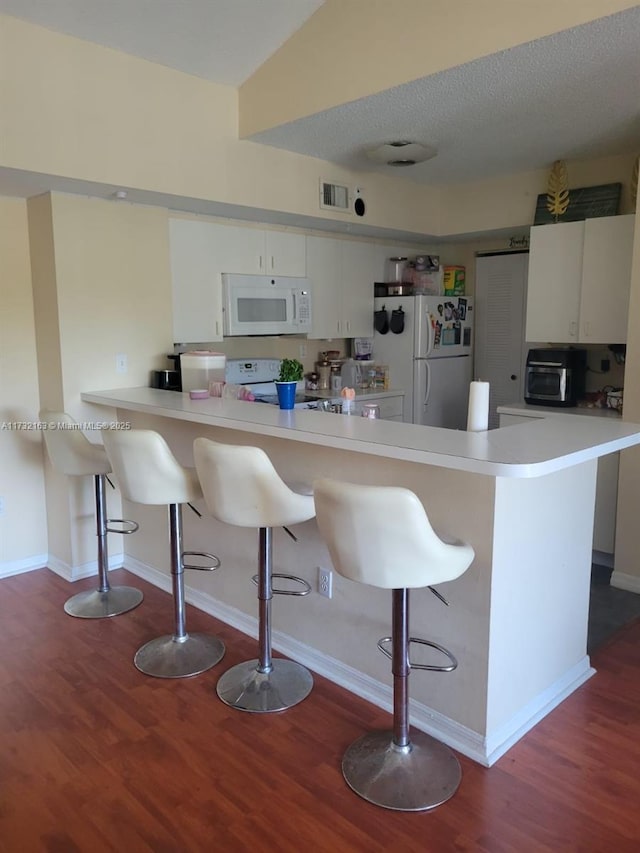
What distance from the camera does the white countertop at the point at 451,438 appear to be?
1.79 m

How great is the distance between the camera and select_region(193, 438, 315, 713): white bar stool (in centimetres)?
225

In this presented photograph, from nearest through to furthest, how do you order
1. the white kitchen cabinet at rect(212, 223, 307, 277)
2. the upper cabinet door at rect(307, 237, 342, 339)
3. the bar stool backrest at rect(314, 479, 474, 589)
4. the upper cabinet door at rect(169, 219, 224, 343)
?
the bar stool backrest at rect(314, 479, 474, 589)
the upper cabinet door at rect(169, 219, 224, 343)
the white kitchen cabinet at rect(212, 223, 307, 277)
the upper cabinet door at rect(307, 237, 342, 339)

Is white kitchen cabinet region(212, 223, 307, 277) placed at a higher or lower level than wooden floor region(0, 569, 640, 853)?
higher

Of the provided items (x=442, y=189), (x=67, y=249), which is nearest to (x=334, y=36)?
(x=67, y=249)

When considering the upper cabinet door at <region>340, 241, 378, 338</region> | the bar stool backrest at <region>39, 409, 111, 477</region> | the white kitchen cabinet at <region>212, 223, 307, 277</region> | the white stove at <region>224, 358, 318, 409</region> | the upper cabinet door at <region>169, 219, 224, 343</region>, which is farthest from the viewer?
the upper cabinet door at <region>340, 241, 378, 338</region>

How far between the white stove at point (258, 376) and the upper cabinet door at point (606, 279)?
5.91 feet

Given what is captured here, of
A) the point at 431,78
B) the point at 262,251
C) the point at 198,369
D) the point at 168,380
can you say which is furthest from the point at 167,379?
the point at 431,78

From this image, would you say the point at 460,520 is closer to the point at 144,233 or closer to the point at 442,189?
the point at 144,233

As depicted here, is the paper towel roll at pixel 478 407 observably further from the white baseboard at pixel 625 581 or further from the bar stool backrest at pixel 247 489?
the white baseboard at pixel 625 581

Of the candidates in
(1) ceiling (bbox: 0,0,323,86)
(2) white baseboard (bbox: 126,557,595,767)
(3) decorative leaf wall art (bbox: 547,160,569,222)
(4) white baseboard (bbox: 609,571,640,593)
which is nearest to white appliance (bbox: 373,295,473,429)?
(3) decorative leaf wall art (bbox: 547,160,569,222)

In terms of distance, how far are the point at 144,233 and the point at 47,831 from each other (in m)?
2.88

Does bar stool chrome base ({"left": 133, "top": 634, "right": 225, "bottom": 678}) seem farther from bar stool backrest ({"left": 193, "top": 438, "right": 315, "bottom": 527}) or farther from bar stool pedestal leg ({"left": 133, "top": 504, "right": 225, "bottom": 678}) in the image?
bar stool backrest ({"left": 193, "top": 438, "right": 315, "bottom": 527})

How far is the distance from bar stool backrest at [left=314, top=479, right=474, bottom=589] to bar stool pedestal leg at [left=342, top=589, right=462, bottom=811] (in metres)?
0.19

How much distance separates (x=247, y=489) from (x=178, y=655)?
40.4 inches
